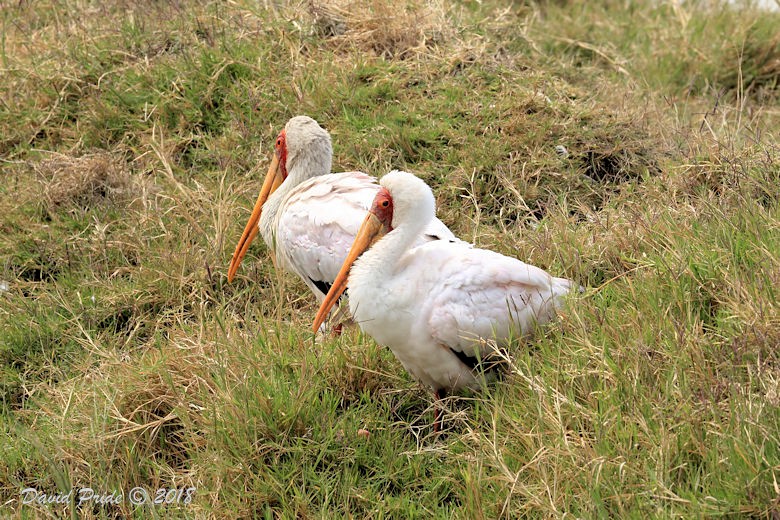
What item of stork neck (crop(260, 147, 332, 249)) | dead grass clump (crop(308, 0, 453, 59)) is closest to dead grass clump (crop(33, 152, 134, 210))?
stork neck (crop(260, 147, 332, 249))

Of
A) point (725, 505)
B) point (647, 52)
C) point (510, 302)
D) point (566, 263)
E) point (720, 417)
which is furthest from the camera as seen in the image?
point (647, 52)

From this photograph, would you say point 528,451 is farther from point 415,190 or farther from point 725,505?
point 415,190

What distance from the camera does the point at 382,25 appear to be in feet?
20.7

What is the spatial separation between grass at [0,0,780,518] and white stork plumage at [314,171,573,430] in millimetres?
124

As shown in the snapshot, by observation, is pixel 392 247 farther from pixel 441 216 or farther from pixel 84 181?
pixel 84 181

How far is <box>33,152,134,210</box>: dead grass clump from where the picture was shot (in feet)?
18.3

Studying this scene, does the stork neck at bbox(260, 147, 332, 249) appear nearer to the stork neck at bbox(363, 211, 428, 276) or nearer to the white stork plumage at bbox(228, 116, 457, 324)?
the white stork plumage at bbox(228, 116, 457, 324)

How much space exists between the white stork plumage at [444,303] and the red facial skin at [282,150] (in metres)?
1.58

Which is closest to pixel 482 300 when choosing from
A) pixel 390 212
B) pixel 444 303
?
pixel 444 303

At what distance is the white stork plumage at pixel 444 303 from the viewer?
12.3 feet

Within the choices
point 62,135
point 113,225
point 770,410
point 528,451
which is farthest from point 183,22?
point 770,410

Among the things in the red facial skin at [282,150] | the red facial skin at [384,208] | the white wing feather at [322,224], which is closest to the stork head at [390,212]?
the red facial skin at [384,208]

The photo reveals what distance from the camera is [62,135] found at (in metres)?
6.13

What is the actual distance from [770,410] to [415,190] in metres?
1.61
